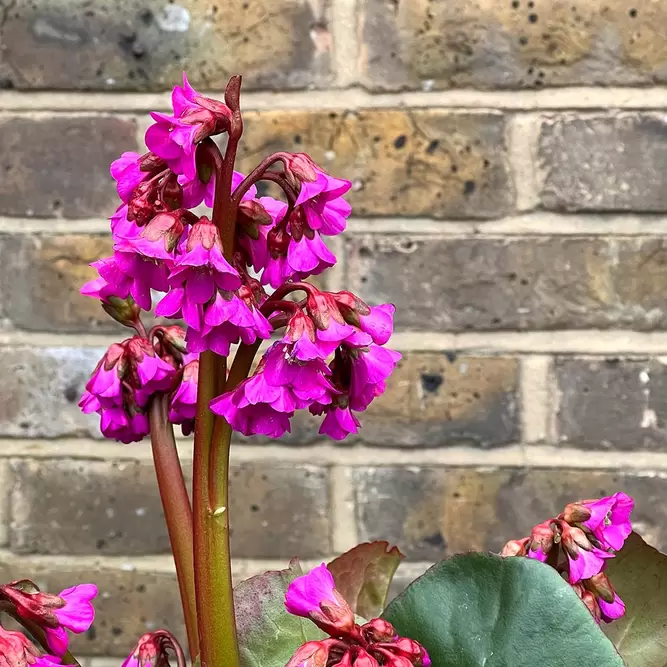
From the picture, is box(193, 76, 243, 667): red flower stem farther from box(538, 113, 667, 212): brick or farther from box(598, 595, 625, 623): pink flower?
box(538, 113, 667, 212): brick

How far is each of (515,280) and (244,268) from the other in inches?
15.0

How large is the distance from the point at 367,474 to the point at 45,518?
0.87 feet

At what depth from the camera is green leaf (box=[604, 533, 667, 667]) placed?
0.28 m

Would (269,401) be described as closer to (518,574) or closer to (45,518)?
(518,574)

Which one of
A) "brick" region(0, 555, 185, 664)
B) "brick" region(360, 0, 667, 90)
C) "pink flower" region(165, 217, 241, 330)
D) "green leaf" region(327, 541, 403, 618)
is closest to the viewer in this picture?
"pink flower" region(165, 217, 241, 330)

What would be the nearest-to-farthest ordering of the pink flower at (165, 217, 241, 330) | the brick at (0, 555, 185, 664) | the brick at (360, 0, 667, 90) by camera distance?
the pink flower at (165, 217, 241, 330)
the brick at (360, 0, 667, 90)
the brick at (0, 555, 185, 664)

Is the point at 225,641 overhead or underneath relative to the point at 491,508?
overhead

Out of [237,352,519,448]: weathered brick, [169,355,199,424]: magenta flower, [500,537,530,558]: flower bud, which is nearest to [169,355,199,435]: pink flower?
[169,355,199,424]: magenta flower

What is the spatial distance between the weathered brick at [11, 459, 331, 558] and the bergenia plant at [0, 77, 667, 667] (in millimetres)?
356

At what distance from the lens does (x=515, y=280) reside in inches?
22.5

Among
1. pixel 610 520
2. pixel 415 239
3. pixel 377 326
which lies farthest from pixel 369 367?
pixel 415 239

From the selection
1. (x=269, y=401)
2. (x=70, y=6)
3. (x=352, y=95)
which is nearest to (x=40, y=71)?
(x=70, y=6)

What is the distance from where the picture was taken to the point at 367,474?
0.61 metres

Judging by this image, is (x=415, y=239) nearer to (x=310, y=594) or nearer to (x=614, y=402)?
(x=614, y=402)
